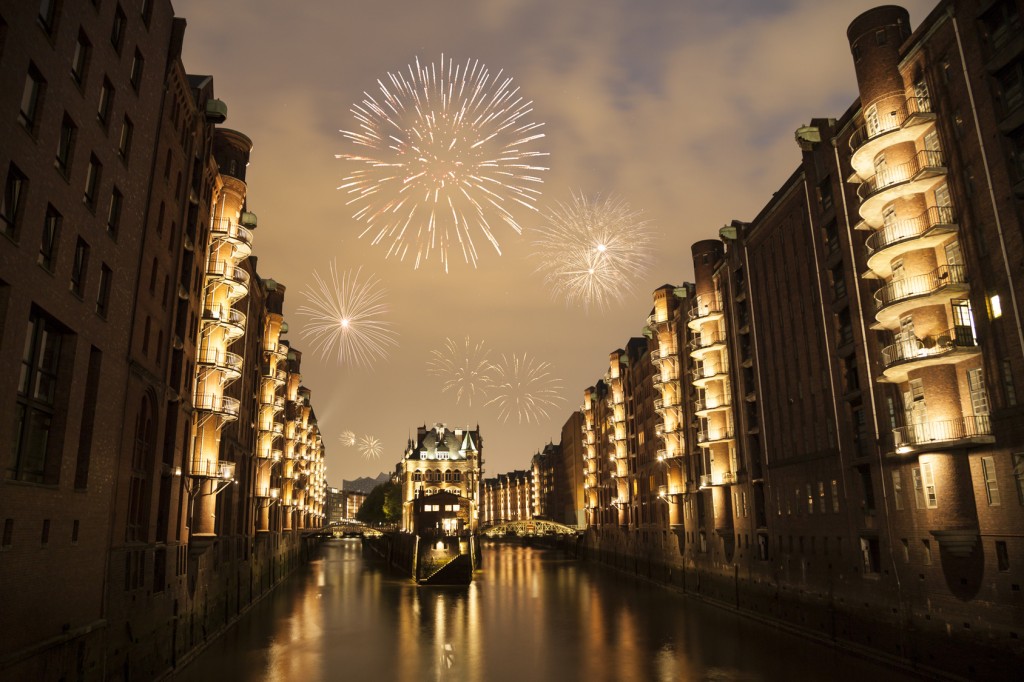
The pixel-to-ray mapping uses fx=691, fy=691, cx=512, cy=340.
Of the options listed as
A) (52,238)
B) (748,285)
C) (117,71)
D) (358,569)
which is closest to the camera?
(52,238)

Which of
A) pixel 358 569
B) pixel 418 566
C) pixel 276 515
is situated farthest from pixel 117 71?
pixel 358 569

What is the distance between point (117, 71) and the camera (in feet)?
88.2

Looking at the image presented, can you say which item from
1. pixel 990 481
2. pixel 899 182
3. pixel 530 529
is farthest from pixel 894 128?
pixel 530 529

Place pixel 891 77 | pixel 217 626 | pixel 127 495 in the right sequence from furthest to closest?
pixel 217 626, pixel 891 77, pixel 127 495

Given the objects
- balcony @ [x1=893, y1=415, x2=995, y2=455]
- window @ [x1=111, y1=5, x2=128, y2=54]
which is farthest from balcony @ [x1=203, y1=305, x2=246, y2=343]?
balcony @ [x1=893, y1=415, x2=995, y2=455]

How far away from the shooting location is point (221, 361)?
43812 mm

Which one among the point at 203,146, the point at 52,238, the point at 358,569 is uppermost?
the point at 203,146

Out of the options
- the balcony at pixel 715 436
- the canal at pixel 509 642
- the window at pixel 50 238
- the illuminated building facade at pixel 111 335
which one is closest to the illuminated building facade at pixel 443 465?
the canal at pixel 509 642

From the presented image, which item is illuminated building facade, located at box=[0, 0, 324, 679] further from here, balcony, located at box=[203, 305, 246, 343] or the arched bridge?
the arched bridge

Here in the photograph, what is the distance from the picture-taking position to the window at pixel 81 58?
2394 centimetres

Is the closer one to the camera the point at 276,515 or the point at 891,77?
the point at 891,77

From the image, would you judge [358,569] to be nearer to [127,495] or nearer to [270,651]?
[270,651]

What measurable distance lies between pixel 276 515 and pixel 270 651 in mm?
42885

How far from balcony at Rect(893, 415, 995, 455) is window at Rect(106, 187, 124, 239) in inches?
1371
